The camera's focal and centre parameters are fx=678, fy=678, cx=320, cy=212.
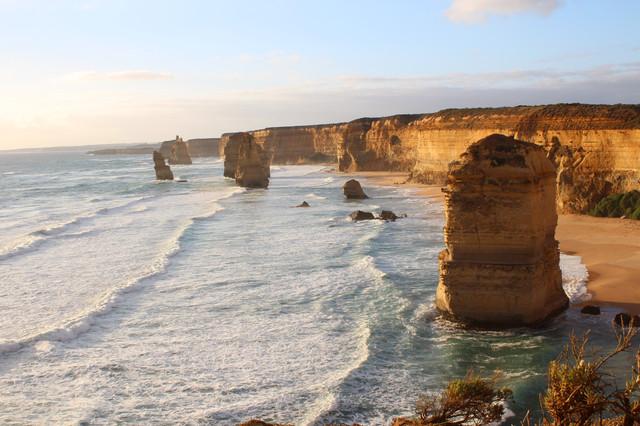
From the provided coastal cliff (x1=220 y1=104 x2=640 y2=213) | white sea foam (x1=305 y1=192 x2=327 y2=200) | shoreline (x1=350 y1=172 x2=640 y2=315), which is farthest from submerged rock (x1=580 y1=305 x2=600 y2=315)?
white sea foam (x1=305 y1=192 x2=327 y2=200)

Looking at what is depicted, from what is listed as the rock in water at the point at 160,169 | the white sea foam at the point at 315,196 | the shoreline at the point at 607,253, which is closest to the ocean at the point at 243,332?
the shoreline at the point at 607,253

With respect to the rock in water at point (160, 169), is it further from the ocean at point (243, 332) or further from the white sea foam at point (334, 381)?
the white sea foam at point (334, 381)

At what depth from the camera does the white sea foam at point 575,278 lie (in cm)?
1750

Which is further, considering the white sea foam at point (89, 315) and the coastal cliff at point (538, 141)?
the coastal cliff at point (538, 141)

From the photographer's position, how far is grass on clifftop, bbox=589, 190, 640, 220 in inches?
1169

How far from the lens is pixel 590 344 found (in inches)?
539

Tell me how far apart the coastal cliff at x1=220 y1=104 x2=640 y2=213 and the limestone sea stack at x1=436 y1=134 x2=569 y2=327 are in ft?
63.4

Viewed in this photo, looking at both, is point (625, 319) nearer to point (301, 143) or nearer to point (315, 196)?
point (315, 196)

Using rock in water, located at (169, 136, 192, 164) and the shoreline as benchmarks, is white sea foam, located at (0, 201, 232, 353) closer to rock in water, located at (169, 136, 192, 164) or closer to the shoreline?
the shoreline

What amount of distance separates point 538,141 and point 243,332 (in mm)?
28242

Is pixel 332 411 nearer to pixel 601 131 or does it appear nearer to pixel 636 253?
pixel 636 253

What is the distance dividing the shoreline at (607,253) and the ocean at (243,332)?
1.94ft

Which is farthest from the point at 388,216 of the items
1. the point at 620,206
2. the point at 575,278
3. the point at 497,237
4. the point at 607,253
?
the point at 497,237

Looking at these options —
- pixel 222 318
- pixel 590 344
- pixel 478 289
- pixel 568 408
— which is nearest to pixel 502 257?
pixel 478 289
